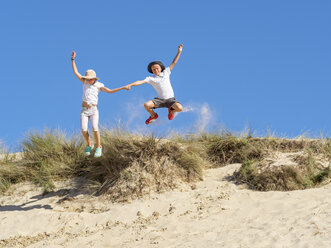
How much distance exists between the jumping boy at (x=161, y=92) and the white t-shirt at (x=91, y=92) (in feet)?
3.40

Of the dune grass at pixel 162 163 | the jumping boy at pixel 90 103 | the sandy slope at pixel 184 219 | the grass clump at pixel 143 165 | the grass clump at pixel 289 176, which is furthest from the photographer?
the grass clump at pixel 143 165

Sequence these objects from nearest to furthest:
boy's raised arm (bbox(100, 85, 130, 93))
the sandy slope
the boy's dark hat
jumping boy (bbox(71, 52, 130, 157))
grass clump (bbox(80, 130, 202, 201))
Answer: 1. the sandy slope
2. boy's raised arm (bbox(100, 85, 130, 93))
3. jumping boy (bbox(71, 52, 130, 157))
4. the boy's dark hat
5. grass clump (bbox(80, 130, 202, 201))

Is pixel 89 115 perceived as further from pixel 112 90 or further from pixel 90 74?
pixel 90 74

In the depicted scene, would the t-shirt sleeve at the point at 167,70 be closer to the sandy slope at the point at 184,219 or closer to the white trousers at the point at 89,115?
the white trousers at the point at 89,115

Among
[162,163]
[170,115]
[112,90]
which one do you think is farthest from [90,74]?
[162,163]

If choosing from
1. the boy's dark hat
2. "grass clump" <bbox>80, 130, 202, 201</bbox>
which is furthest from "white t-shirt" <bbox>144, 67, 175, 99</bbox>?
"grass clump" <bbox>80, 130, 202, 201</bbox>

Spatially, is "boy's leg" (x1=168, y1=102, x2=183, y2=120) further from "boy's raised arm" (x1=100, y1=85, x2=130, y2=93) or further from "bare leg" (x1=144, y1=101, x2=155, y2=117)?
"boy's raised arm" (x1=100, y1=85, x2=130, y2=93)

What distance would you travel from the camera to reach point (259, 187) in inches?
398

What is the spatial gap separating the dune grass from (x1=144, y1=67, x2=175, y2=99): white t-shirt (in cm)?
160

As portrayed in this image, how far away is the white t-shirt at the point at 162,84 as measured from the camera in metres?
9.30

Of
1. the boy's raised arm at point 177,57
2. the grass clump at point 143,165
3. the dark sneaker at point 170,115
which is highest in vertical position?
the boy's raised arm at point 177,57

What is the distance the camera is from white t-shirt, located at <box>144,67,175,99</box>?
9.30 metres

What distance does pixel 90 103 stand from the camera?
9180 mm

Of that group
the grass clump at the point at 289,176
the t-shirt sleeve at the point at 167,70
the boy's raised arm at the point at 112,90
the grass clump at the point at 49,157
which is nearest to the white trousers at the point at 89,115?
the boy's raised arm at the point at 112,90
